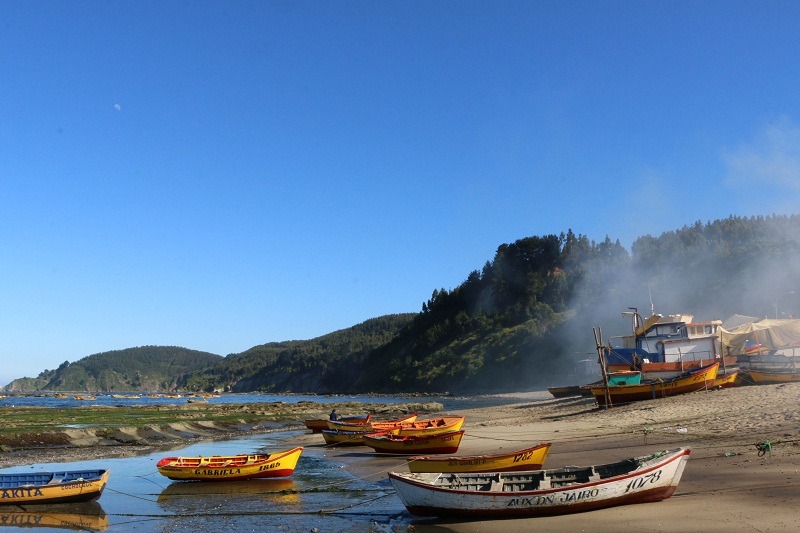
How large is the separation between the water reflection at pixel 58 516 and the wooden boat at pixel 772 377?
3973 centimetres

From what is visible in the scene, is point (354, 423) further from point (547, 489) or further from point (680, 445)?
point (547, 489)

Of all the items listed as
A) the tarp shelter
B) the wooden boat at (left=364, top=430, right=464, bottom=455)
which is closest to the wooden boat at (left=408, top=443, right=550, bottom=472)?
the wooden boat at (left=364, top=430, right=464, bottom=455)

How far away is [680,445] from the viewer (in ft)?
73.7

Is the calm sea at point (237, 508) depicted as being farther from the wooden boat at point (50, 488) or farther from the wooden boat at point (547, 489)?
the wooden boat at point (547, 489)

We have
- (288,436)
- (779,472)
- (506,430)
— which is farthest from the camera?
(288,436)

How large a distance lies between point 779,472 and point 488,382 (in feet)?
433

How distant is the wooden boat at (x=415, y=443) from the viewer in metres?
28.7

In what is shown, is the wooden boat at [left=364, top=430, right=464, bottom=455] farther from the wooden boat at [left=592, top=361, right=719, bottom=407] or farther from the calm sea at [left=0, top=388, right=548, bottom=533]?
the wooden boat at [left=592, top=361, right=719, bottom=407]

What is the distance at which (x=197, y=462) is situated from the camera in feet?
82.9

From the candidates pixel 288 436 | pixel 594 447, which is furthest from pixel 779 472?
pixel 288 436

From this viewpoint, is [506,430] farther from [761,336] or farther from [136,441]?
[761,336]

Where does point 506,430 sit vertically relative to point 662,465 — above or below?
below

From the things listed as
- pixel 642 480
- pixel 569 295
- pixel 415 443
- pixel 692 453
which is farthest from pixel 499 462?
pixel 569 295

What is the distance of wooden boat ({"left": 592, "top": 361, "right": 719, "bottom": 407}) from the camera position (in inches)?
1527
